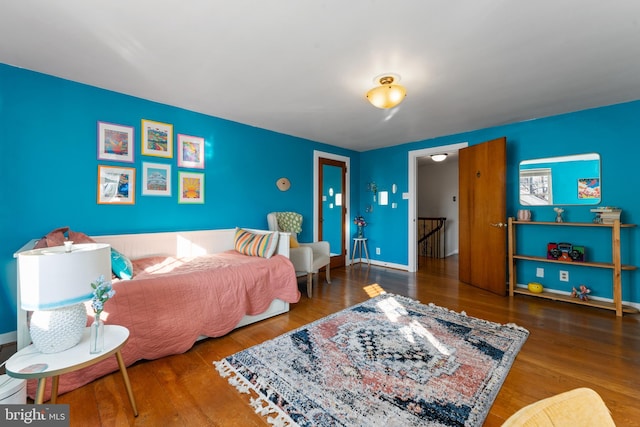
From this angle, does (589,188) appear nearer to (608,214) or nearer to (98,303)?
(608,214)

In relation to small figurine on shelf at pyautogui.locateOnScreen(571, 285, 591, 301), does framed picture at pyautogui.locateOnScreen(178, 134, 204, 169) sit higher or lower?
higher

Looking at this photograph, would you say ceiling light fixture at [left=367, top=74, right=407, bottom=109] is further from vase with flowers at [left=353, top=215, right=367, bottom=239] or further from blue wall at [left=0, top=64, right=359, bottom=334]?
vase with flowers at [left=353, top=215, right=367, bottom=239]

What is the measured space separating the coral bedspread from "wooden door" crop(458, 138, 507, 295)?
8.71ft

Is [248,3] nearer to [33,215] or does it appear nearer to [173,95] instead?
[173,95]

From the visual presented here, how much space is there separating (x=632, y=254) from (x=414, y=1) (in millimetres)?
3648

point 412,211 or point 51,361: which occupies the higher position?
point 412,211

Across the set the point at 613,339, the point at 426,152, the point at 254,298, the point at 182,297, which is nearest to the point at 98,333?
the point at 182,297

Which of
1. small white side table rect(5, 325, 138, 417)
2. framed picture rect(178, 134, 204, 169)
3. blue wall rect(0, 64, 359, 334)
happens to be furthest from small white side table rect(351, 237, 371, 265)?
small white side table rect(5, 325, 138, 417)

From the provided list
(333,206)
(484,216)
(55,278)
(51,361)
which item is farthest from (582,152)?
(51,361)

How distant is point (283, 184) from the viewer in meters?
4.28

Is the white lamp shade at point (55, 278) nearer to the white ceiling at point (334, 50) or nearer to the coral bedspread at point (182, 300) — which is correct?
the coral bedspread at point (182, 300)

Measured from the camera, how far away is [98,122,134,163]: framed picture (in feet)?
8.82

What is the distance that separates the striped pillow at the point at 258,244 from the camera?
297 centimetres

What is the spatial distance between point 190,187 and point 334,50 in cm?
230
